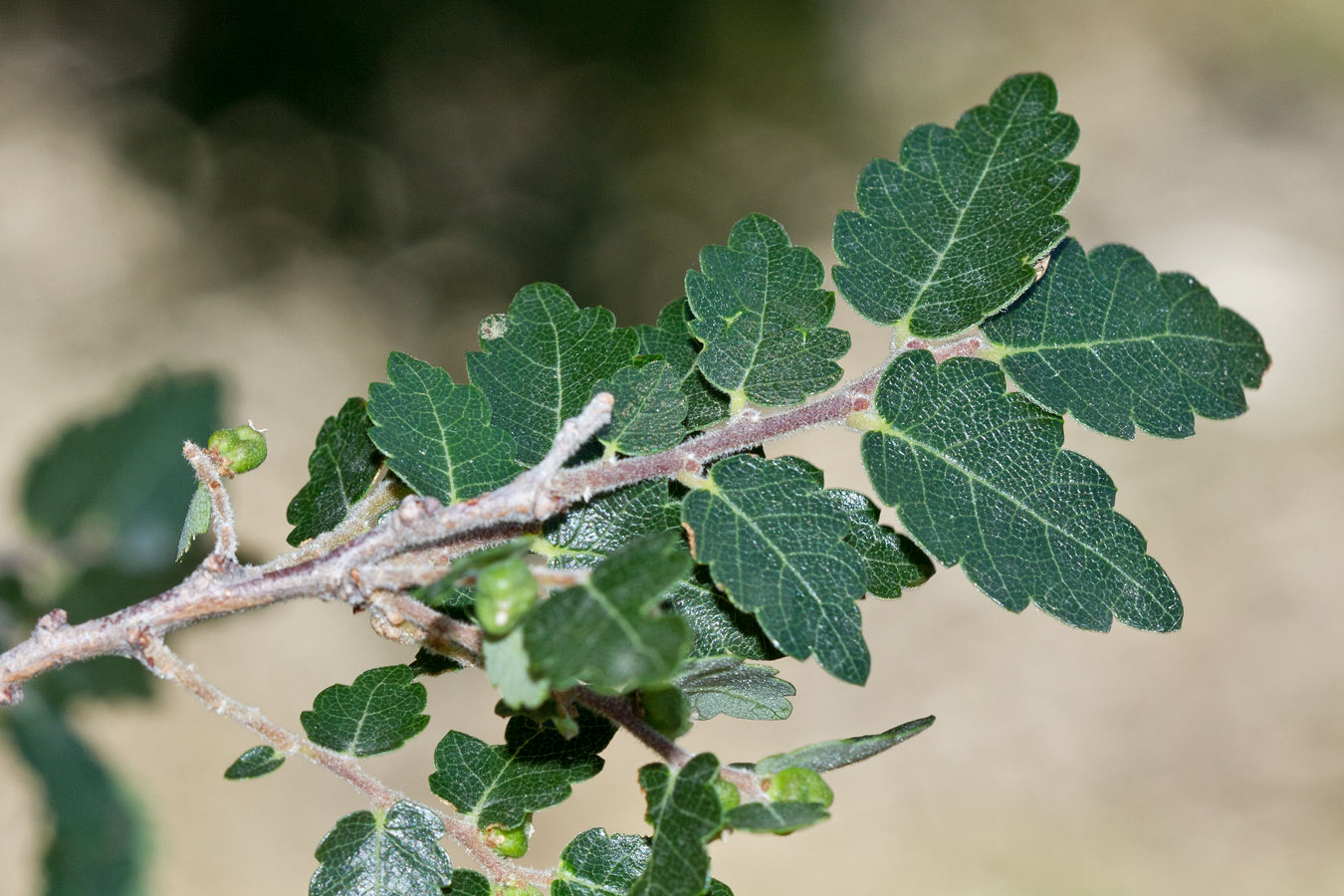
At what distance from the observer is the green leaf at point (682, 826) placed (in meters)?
0.90

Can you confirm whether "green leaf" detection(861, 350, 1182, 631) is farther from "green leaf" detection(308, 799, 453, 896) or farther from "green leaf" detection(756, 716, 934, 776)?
"green leaf" detection(308, 799, 453, 896)

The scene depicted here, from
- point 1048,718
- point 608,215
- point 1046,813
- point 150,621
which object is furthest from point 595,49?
point 150,621

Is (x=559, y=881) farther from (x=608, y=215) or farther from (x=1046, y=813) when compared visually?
(x=608, y=215)

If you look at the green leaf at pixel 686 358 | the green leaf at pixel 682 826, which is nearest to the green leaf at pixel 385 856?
the green leaf at pixel 682 826

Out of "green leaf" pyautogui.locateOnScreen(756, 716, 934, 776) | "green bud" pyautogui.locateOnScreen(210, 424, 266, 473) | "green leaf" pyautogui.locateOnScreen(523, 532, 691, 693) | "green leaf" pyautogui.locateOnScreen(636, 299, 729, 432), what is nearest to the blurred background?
"green leaf" pyautogui.locateOnScreen(636, 299, 729, 432)

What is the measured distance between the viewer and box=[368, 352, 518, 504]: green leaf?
43.2 inches

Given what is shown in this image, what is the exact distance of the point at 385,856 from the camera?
1.09 m

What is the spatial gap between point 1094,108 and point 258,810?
173 inches

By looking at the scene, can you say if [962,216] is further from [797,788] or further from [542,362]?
[797,788]

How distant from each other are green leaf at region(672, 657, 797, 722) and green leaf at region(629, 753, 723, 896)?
0.11 m

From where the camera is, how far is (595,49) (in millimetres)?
4426

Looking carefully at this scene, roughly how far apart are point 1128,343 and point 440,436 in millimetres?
763

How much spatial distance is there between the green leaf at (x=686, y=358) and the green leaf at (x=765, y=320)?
7cm

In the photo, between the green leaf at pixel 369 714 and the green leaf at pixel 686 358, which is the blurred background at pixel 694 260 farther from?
the green leaf at pixel 369 714
